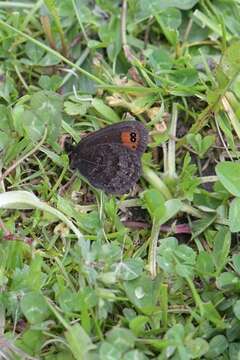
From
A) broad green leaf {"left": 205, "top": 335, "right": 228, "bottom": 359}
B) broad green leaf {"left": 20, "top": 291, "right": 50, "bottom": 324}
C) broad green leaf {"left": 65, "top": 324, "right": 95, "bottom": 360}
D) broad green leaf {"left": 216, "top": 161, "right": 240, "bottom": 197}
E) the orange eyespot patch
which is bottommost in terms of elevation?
broad green leaf {"left": 205, "top": 335, "right": 228, "bottom": 359}

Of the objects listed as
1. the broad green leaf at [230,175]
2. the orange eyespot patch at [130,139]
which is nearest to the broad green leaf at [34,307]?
the orange eyespot patch at [130,139]

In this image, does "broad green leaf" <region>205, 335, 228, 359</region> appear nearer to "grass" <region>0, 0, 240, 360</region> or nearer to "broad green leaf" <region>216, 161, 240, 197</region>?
"grass" <region>0, 0, 240, 360</region>

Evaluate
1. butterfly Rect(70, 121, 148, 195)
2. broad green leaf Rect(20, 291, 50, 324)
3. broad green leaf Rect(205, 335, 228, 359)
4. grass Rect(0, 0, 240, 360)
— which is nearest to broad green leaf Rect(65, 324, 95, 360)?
grass Rect(0, 0, 240, 360)

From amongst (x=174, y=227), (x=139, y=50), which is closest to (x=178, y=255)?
(x=174, y=227)

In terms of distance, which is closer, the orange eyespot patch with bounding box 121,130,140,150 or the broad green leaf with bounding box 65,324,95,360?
the broad green leaf with bounding box 65,324,95,360

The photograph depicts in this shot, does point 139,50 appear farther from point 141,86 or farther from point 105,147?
point 105,147

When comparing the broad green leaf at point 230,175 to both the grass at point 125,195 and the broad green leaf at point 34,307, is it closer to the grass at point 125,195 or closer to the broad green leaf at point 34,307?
the grass at point 125,195

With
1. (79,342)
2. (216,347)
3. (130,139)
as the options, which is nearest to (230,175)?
(130,139)

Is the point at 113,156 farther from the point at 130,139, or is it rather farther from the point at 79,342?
the point at 79,342
